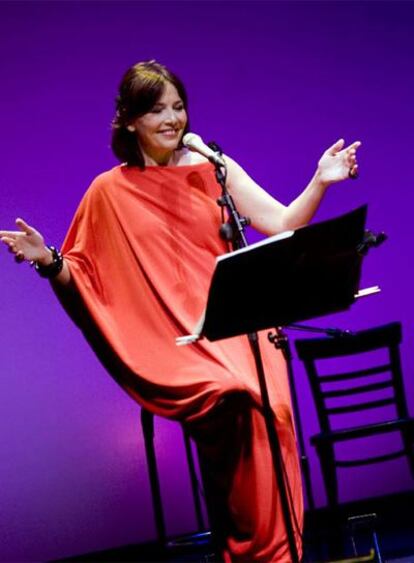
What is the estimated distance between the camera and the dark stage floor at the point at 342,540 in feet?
12.5

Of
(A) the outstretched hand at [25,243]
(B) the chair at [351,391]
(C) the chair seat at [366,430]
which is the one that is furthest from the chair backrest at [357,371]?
(A) the outstretched hand at [25,243]

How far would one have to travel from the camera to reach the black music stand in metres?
2.30

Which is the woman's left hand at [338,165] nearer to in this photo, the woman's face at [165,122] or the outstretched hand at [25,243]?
the woman's face at [165,122]

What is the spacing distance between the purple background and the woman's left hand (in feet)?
6.42

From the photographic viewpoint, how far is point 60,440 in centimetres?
463

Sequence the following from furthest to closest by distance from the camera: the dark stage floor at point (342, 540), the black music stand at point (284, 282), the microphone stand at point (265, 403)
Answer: the dark stage floor at point (342, 540) → the microphone stand at point (265, 403) → the black music stand at point (284, 282)

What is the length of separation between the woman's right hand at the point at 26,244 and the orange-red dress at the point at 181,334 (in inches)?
6.7

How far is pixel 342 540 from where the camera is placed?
4168 mm

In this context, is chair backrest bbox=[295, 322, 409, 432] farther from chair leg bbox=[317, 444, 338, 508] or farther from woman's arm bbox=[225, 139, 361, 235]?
woman's arm bbox=[225, 139, 361, 235]

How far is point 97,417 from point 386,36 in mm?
2335

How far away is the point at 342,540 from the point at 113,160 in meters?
2.01

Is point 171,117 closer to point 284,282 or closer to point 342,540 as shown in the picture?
point 284,282

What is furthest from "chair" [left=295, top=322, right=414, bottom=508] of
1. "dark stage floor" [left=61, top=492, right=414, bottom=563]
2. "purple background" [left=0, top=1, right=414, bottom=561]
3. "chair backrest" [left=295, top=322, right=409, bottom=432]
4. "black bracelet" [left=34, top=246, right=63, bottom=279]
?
"black bracelet" [left=34, top=246, right=63, bottom=279]

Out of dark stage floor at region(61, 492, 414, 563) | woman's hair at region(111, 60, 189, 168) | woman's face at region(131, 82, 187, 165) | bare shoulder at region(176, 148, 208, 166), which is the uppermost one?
woman's hair at region(111, 60, 189, 168)
